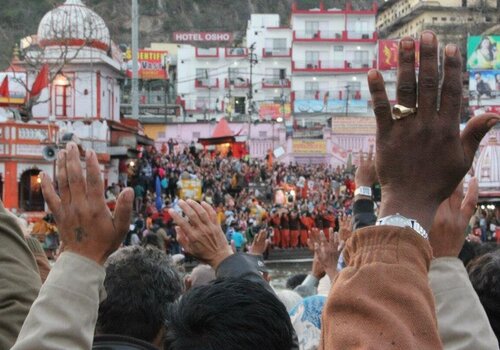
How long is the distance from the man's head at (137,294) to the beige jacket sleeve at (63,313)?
101 cm

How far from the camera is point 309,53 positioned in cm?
7381

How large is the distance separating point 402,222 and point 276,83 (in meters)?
72.9

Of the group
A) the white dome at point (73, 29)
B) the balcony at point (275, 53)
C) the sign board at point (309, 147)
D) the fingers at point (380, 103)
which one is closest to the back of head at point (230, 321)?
the fingers at point (380, 103)

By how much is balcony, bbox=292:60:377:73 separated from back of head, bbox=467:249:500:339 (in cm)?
6926

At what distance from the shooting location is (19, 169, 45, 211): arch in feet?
99.1

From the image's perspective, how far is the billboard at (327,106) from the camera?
7019 centimetres

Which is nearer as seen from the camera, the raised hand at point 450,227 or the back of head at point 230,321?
the back of head at point 230,321

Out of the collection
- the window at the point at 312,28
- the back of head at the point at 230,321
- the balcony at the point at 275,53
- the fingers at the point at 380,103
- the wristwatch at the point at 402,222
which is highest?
the window at the point at 312,28

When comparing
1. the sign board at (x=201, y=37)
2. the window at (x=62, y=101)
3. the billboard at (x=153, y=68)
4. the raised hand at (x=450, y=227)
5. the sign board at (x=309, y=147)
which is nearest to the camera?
the raised hand at (x=450, y=227)

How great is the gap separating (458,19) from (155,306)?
93924mm

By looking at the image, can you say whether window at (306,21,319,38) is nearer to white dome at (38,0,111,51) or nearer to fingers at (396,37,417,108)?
white dome at (38,0,111,51)

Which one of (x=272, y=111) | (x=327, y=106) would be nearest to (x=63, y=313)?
(x=272, y=111)

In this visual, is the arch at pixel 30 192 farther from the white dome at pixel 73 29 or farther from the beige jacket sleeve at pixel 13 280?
the beige jacket sleeve at pixel 13 280

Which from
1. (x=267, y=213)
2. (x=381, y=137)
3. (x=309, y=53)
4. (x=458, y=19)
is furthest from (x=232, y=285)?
(x=458, y=19)
